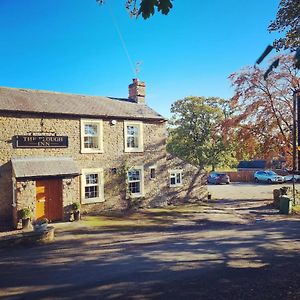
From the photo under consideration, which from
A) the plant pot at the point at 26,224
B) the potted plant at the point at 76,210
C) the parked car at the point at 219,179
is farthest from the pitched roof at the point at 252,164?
the plant pot at the point at 26,224

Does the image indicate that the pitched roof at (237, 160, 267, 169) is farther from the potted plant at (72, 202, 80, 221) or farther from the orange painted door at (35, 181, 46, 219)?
the orange painted door at (35, 181, 46, 219)

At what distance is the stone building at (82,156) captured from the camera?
1630 cm

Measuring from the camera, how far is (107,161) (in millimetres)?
19719

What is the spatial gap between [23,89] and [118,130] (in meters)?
6.67

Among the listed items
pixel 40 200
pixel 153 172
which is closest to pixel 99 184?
pixel 40 200

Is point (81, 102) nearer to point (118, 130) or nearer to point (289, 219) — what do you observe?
point (118, 130)

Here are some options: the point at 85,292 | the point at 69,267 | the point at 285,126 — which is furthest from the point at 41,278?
the point at 285,126

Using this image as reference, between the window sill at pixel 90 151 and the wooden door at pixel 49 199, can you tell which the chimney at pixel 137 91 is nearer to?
the window sill at pixel 90 151

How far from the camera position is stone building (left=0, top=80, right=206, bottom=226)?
16297mm

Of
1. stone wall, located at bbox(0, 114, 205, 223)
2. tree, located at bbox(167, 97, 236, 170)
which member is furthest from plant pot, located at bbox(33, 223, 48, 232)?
tree, located at bbox(167, 97, 236, 170)

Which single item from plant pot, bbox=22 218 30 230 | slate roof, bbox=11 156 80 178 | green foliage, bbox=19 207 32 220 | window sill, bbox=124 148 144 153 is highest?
window sill, bbox=124 148 144 153

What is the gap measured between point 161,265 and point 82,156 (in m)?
10.7

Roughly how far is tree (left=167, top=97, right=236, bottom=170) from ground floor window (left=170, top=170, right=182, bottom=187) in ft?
49.3

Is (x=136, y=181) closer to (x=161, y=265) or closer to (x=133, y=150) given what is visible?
(x=133, y=150)
